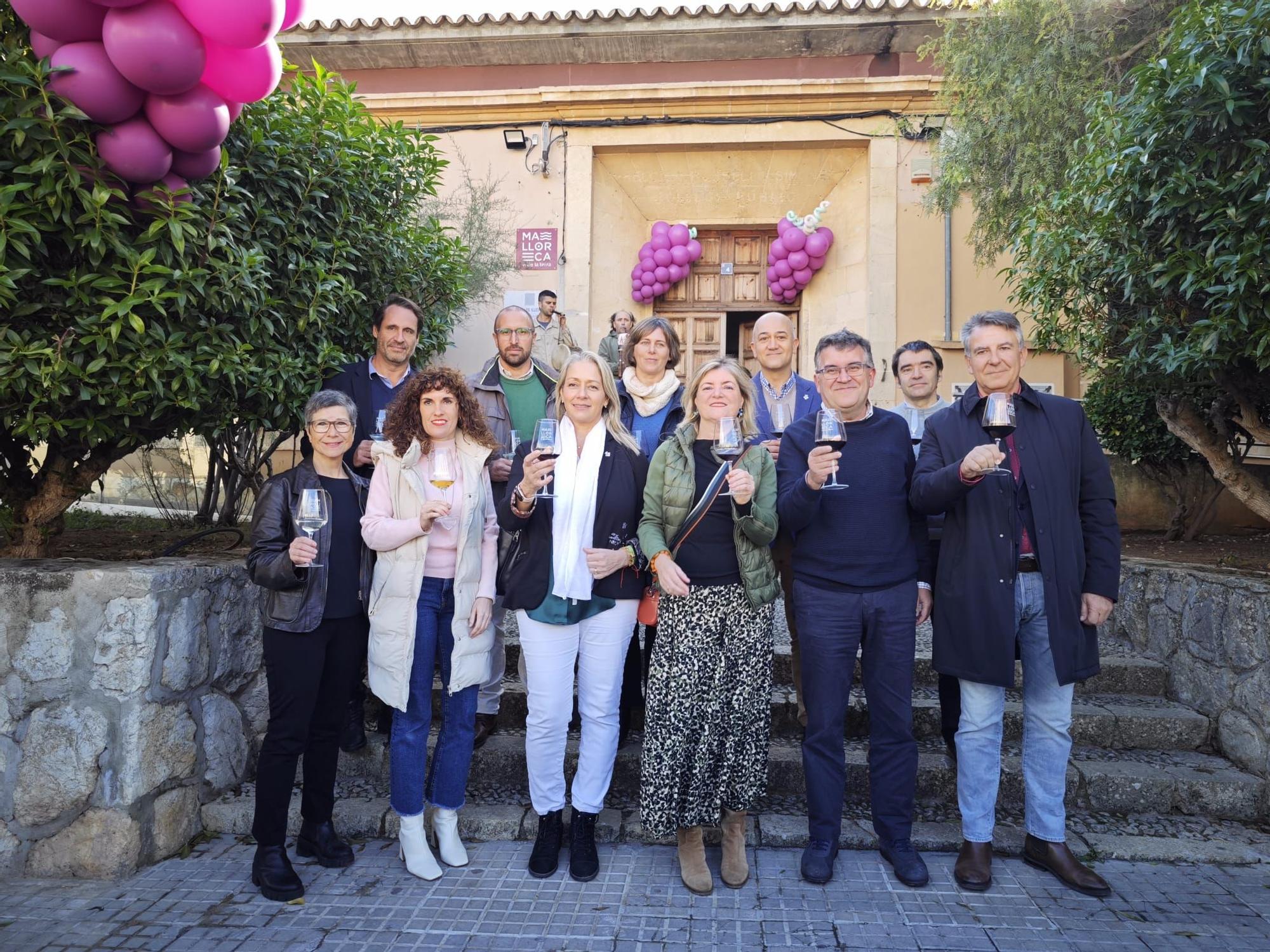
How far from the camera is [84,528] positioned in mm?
5574

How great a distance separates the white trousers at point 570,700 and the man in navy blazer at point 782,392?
97 centimetres

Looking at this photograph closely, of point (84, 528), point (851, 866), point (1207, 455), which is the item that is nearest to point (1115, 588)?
point (851, 866)

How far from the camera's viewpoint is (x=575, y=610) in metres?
Answer: 2.99

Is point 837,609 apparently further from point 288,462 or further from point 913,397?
point 288,462

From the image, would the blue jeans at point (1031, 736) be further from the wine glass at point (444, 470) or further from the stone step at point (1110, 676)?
the wine glass at point (444, 470)

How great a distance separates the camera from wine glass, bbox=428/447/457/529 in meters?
3.01

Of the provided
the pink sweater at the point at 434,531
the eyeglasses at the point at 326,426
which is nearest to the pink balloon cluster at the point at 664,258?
the pink sweater at the point at 434,531

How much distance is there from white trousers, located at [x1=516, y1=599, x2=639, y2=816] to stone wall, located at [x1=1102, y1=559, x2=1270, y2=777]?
3.08 meters

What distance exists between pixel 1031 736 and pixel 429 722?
2.43 meters

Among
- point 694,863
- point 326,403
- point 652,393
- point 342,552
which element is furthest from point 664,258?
point 694,863

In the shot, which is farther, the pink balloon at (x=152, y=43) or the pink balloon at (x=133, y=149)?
the pink balloon at (x=133, y=149)

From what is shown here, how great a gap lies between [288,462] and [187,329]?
5.84 meters

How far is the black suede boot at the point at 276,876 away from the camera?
283 cm

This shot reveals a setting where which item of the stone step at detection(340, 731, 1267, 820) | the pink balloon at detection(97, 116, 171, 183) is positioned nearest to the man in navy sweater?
the stone step at detection(340, 731, 1267, 820)
